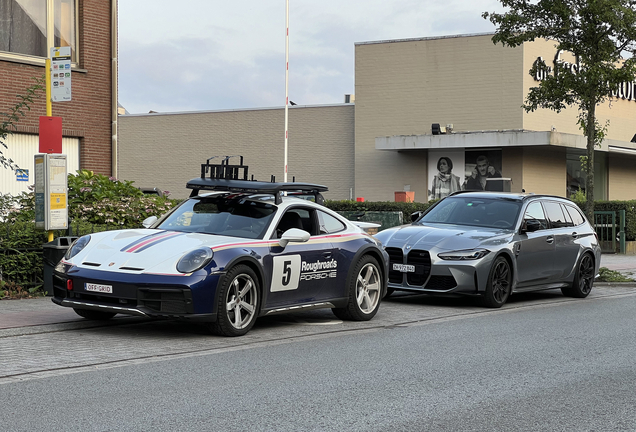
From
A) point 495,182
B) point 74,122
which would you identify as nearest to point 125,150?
point 495,182

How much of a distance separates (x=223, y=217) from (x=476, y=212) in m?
5.18

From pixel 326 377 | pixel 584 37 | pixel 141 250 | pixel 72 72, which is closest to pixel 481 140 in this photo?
pixel 584 37

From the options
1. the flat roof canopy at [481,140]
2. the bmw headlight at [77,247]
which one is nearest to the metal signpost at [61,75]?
the bmw headlight at [77,247]

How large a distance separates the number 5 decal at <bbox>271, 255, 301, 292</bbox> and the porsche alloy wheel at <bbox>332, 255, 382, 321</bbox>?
3.22 ft

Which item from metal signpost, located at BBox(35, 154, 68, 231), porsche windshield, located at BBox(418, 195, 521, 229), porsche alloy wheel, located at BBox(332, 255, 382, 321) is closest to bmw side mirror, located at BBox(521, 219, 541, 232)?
porsche windshield, located at BBox(418, 195, 521, 229)

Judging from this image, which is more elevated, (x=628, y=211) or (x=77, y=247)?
(x=628, y=211)

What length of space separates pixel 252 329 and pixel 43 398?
3744 millimetres

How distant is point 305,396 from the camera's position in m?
6.23

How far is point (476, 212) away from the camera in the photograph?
44.0ft

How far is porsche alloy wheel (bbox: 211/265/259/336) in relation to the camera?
28.0ft

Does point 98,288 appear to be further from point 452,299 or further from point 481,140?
point 481,140

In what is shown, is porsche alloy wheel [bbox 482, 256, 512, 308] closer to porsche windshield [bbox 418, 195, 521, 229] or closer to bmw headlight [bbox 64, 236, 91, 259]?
porsche windshield [bbox 418, 195, 521, 229]

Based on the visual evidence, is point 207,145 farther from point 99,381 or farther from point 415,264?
point 99,381

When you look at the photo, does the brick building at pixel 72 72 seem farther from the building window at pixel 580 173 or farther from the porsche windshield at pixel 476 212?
the building window at pixel 580 173
